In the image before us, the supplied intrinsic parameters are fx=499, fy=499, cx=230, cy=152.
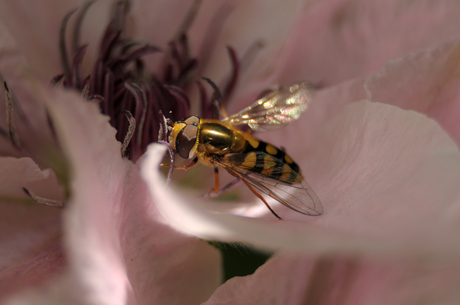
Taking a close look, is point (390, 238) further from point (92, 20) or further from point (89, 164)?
point (92, 20)

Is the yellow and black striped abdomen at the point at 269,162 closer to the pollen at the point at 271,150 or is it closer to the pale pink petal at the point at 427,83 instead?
the pollen at the point at 271,150

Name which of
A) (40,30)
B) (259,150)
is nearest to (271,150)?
(259,150)

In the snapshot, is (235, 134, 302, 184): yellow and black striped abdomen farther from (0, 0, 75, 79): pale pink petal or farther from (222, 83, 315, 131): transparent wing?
(0, 0, 75, 79): pale pink petal

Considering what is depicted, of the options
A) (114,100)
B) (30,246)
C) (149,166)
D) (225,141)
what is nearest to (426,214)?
(149,166)

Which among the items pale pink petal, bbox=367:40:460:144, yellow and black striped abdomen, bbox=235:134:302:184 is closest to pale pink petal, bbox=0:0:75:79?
yellow and black striped abdomen, bbox=235:134:302:184

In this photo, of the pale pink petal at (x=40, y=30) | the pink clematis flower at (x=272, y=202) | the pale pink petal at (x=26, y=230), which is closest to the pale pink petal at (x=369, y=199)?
the pink clematis flower at (x=272, y=202)
